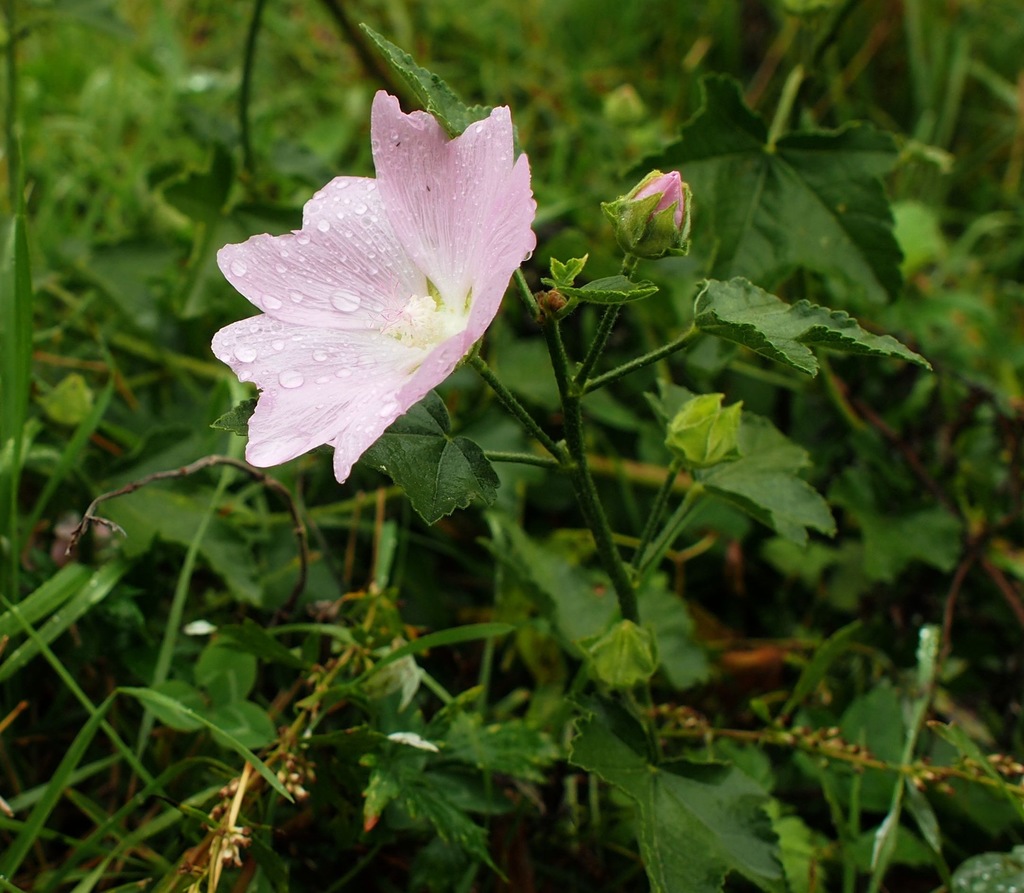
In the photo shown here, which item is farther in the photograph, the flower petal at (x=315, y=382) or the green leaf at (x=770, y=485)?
the green leaf at (x=770, y=485)

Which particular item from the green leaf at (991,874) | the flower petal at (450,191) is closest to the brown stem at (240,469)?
the flower petal at (450,191)

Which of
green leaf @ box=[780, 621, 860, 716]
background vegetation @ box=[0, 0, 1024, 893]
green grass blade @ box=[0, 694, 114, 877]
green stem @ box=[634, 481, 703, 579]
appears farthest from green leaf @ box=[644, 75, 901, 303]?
green grass blade @ box=[0, 694, 114, 877]

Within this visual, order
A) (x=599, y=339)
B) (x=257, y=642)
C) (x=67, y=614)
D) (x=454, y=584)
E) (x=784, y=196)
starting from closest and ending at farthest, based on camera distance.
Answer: (x=599, y=339), (x=257, y=642), (x=67, y=614), (x=784, y=196), (x=454, y=584)

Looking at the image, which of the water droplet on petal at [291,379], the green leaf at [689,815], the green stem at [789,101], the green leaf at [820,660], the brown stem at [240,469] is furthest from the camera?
the green stem at [789,101]

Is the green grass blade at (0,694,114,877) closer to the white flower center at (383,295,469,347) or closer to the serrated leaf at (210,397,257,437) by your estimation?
the serrated leaf at (210,397,257,437)

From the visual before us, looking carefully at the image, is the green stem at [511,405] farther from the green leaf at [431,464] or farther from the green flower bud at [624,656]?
the green flower bud at [624,656]

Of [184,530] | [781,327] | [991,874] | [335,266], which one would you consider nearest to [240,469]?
[184,530]

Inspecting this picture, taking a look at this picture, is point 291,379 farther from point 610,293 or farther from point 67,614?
point 67,614
